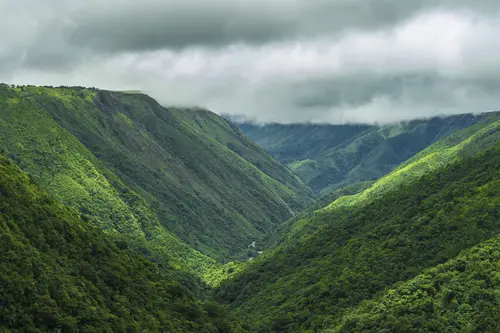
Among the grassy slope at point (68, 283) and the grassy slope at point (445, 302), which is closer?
the grassy slope at point (68, 283)

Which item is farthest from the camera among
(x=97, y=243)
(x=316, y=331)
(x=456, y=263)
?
(x=316, y=331)

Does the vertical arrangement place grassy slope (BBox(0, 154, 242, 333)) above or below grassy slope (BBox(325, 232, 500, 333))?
above

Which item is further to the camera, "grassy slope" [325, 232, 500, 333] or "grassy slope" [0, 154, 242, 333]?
"grassy slope" [325, 232, 500, 333]

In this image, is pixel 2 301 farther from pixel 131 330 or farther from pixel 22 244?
pixel 131 330

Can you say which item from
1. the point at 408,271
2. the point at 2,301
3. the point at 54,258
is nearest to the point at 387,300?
the point at 408,271

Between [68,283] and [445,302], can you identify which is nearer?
[68,283]

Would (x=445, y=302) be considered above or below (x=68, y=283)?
below

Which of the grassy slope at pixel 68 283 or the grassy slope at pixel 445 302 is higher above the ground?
the grassy slope at pixel 68 283

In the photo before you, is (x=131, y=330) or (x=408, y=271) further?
(x=408, y=271)
